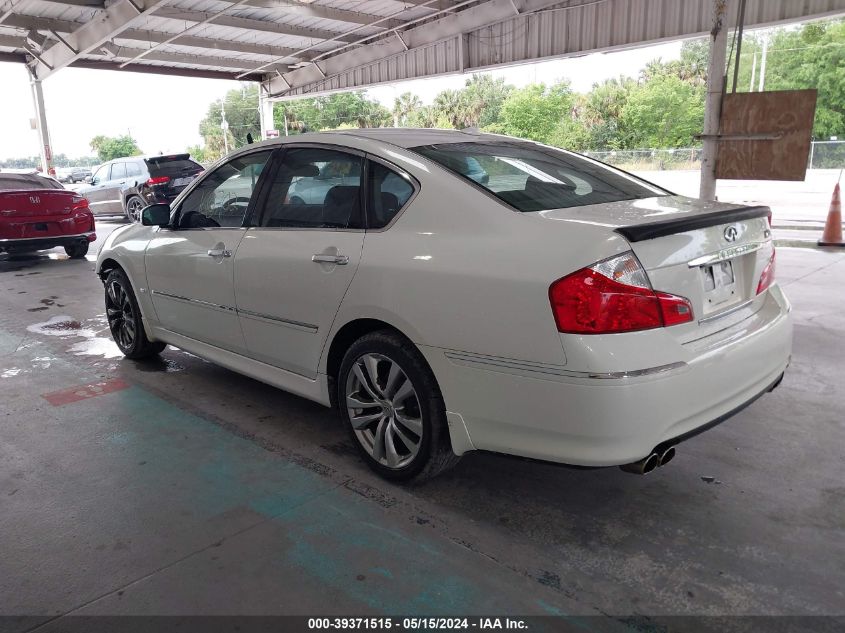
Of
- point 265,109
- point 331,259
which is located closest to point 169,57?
point 265,109

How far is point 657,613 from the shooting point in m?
2.12

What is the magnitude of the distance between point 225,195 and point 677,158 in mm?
31532

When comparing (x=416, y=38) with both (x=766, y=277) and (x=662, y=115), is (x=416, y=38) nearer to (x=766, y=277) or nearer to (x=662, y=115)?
(x=766, y=277)

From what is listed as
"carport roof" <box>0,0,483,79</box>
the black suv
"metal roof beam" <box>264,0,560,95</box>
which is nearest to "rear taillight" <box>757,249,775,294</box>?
"metal roof beam" <box>264,0,560,95</box>

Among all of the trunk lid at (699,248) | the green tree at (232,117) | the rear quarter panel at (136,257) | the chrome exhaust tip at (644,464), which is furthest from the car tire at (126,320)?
the green tree at (232,117)

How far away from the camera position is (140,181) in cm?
1524

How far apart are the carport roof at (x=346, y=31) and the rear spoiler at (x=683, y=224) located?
999cm

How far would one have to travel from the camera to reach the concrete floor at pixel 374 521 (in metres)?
2.23

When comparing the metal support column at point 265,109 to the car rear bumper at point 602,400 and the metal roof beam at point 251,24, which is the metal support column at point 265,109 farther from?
the car rear bumper at point 602,400

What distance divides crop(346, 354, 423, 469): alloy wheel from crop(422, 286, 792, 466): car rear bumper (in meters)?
0.26

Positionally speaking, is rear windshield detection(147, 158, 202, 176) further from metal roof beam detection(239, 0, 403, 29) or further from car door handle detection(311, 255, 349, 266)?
car door handle detection(311, 255, 349, 266)

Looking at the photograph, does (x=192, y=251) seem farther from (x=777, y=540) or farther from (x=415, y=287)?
(x=777, y=540)

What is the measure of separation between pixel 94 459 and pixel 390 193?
6.73 feet

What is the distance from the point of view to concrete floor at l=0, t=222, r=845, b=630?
2232 mm
